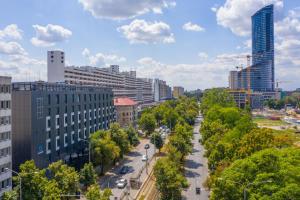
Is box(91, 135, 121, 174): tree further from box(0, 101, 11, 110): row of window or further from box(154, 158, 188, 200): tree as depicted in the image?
box(0, 101, 11, 110): row of window

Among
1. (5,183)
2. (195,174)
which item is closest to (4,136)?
(5,183)

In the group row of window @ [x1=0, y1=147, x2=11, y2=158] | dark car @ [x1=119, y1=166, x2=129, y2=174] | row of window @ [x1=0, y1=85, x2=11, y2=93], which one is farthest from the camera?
dark car @ [x1=119, y1=166, x2=129, y2=174]

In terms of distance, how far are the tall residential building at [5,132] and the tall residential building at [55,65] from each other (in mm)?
70529

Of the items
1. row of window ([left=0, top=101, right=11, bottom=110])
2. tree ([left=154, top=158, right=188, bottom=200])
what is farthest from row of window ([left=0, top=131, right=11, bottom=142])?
tree ([left=154, top=158, right=188, bottom=200])

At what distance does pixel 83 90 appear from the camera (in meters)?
81.0

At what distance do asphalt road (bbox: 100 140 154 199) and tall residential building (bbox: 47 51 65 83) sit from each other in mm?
43793

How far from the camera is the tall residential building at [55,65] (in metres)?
121

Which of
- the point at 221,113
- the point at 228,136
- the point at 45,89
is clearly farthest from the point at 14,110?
the point at 221,113

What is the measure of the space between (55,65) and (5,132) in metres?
73.8

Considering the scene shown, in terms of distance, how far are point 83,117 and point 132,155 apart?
63.1ft

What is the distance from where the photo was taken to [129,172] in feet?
242

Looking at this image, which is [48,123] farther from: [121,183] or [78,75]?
[78,75]

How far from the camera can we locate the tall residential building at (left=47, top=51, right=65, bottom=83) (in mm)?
120812

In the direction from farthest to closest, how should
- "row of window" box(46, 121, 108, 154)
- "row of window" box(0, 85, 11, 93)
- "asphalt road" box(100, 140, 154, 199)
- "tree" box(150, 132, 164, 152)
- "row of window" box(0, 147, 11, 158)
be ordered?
1. "tree" box(150, 132, 164, 152)
2. "row of window" box(46, 121, 108, 154)
3. "asphalt road" box(100, 140, 154, 199)
4. "row of window" box(0, 85, 11, 93)
5. "row of window" box(0, 147, 11, 158)
